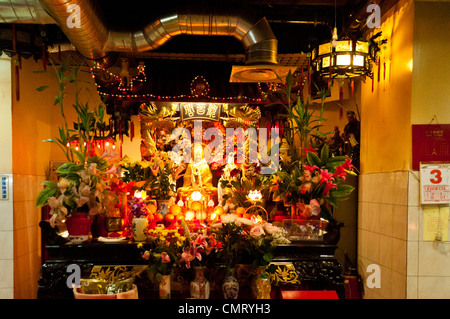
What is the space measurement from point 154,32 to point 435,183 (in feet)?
11.4

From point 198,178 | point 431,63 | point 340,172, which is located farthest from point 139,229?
point 198,178

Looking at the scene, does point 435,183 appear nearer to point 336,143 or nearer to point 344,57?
point 344,57

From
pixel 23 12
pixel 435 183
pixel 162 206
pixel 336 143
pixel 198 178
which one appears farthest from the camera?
pixel 198 178

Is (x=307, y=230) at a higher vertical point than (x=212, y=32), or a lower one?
lower

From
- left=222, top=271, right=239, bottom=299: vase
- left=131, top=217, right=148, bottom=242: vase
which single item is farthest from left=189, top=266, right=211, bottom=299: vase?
left=131, top=217, right=148, bottom=242: vase

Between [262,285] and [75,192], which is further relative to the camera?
[75,192]

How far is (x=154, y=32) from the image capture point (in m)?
4.13

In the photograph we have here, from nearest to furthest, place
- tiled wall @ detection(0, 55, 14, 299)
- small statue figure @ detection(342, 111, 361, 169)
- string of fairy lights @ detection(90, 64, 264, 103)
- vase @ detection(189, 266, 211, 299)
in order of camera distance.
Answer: vase @ detection(189, 266, 211, 299) < tiled wall @ detection(0, 55, 14, 299) < small statue figure @ detection(342, 111, 361, 169) < string of fairy lights @ detection(90, 64, 264, 103)

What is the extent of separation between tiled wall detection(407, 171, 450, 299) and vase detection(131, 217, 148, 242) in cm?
263

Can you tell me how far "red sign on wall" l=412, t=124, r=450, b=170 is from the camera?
3535 mm

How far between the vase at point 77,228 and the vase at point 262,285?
1501mm

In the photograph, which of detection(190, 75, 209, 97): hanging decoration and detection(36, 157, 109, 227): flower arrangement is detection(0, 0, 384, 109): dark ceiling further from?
detection(36, 157, 109, 227): flower arrangement

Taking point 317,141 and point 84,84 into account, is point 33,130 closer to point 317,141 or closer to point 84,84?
point 84,84
